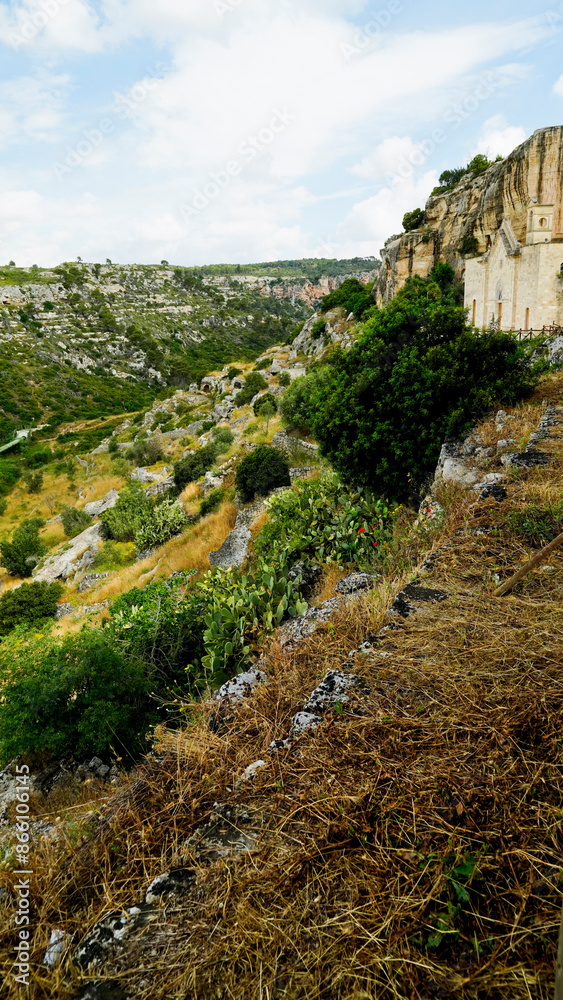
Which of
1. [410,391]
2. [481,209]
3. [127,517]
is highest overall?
[481,209]

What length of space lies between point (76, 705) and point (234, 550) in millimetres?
7234

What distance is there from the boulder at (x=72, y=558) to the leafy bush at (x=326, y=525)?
1419 cm

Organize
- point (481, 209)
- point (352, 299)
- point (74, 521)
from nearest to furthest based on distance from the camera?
point (74, 521) → point (481, 209) → point (352, 299)

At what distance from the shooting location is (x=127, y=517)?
22250 mm

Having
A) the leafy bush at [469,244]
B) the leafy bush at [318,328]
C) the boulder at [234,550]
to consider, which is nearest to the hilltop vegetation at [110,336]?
the leafy bush at [318,328]

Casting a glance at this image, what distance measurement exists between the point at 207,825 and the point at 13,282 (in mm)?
105912

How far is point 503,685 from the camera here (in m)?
2.45

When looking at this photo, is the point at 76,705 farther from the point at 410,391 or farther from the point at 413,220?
the point at 413,220

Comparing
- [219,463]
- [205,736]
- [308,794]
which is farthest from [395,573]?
[219,463]

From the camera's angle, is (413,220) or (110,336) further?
(110,336)

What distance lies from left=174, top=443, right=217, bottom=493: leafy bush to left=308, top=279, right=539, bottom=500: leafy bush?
16.4m

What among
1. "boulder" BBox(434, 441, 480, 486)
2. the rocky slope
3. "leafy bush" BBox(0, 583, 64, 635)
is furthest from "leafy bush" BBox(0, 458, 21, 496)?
"boulder" BBox(434, 441, 480, 486)

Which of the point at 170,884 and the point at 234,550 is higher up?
the point at 170,884

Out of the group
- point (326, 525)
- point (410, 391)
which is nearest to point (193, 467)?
point (326, 525)
